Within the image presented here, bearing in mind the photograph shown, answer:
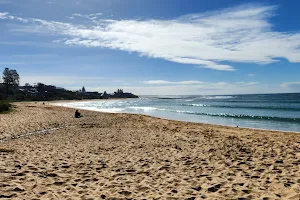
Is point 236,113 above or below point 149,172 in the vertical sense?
above

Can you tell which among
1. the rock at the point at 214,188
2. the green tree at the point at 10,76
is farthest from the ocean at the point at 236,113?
the green tree at the point at 10,76

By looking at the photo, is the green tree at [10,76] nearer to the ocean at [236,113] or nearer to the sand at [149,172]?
the ocean at [236,113]

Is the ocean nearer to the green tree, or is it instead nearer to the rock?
the rock

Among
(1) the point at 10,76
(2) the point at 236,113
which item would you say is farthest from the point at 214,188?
(1) the point at 10,76

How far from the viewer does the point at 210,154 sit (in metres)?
10.9

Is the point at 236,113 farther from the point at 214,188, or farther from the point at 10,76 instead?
the point at 10,76

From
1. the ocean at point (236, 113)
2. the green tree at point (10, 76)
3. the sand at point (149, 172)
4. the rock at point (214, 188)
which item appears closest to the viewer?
the sand at point (149, 172)

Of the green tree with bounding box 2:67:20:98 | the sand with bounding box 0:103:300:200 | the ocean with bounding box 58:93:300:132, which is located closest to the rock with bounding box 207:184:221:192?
the sand with bounding box 0:103:300:200

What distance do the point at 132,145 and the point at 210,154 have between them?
4.03 m

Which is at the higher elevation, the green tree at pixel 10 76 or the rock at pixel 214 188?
the green tree at pixel 10 76

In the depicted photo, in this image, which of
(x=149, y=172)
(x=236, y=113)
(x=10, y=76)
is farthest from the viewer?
(x=10, y=76)

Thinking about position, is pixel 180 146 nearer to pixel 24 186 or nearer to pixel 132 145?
pixel 132 145

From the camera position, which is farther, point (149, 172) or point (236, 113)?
point (236, 113)

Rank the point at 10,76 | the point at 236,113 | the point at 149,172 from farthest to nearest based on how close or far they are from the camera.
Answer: the point at 10,76, the point at 236,113, the point at 149,172
